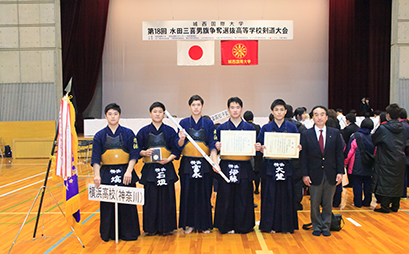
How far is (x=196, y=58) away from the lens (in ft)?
32.0

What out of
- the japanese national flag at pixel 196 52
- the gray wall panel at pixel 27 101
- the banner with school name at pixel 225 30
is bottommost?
the gray wall panel at pixel 27 101

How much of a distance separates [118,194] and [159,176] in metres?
0.53

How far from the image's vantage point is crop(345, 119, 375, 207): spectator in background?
4.92 metres

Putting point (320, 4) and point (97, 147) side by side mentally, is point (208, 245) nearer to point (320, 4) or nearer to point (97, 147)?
point (97, 147)

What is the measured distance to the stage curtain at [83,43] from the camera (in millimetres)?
13031

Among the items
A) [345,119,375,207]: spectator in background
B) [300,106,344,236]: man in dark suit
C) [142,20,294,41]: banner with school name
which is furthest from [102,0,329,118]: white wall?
[300,106,344,236]: man in dark suit

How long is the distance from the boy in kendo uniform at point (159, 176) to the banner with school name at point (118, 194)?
0.33m

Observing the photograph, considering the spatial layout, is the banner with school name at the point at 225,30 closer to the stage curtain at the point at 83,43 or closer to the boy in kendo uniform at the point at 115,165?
the stage curtain at the point at 83,43

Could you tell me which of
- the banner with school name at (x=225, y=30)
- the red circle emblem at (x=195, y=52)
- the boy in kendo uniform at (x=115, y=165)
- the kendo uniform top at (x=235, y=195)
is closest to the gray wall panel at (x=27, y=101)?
the banner with school name at (x=225, y=30)

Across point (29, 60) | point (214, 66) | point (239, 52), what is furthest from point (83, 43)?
point (239, 52)

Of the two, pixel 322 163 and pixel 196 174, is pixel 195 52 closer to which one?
pixel 196 174

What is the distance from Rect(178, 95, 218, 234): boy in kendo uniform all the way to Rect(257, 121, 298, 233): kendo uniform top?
688 mm

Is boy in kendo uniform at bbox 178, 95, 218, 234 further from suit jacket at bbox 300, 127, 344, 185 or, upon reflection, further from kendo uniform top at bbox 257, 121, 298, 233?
suit jacket at bbox 300, 127, 344, 185

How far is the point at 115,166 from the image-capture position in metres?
3.55
